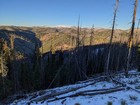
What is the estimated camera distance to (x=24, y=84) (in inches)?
2234

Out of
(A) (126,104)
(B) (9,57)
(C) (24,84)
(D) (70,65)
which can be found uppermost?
(A) (126,104)

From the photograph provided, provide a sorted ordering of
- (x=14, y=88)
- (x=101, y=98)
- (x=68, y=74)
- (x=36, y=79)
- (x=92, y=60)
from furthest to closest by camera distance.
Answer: (x=92, y=60) < (x=68, y=74) < (x=36, y=79) < (x=14, y=88) < (x=101, y=98)

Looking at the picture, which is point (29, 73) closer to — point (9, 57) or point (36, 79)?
point (36, 79)

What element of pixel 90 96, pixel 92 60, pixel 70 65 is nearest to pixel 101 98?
pixel 90 96

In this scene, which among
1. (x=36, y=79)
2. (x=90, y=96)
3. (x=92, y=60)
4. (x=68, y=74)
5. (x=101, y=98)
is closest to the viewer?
(x=101, y=98)

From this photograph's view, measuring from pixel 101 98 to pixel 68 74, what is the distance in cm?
4562

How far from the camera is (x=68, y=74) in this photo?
61.0 m

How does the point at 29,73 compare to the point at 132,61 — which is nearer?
the point at 29,73

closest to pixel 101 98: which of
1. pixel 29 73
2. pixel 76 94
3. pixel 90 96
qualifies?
pixel 90 96

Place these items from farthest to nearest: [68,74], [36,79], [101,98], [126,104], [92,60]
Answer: [92,60]
[68,74]
[36,79]
[101,98]
[126,104]

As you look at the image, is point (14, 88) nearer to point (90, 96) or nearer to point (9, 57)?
point (9, 57)

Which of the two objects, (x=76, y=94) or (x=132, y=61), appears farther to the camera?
(x=132, y=61)

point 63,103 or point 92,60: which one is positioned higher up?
point 63,103

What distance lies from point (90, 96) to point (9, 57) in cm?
3822
